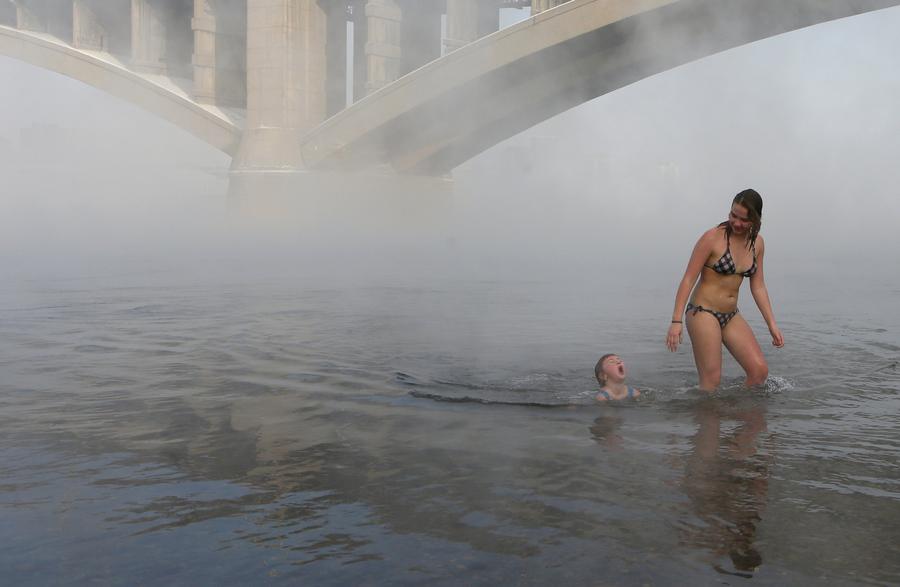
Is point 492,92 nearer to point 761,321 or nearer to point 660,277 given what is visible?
point 660,277

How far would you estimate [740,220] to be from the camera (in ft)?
20.6

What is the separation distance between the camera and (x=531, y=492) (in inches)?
169

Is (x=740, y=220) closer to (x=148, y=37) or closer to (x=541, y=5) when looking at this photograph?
(x=541, y=5)

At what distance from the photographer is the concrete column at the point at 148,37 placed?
27.8 meters

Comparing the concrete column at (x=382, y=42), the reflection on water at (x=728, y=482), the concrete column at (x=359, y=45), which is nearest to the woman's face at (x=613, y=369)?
the reflection on water at (x=728, y=482)

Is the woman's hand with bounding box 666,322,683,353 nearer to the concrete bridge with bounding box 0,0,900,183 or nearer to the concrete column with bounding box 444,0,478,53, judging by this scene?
the concrete bridge with bounding box 0,0,900,183

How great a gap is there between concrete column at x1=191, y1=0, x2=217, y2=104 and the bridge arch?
0.36 metres

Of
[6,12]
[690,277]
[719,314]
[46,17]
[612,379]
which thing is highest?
[6,12]

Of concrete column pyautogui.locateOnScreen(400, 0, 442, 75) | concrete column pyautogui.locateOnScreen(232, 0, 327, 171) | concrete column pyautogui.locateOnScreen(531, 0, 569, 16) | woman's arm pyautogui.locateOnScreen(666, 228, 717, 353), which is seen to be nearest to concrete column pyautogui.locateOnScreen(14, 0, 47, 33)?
concrete column pyautogui.locateOnScreen(232, 0, 327, 171)

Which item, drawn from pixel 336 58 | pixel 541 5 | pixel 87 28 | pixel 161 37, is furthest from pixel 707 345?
pixel 87 28

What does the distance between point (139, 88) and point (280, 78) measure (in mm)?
4325

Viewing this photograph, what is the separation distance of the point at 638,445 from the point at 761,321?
6.15m

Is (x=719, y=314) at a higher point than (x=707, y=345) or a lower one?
higher

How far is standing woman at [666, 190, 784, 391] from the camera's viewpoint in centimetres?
640
